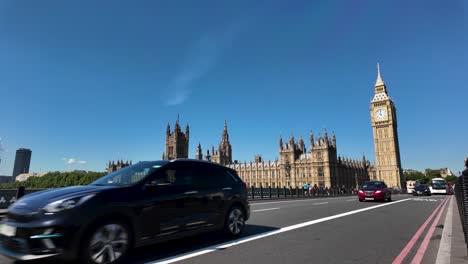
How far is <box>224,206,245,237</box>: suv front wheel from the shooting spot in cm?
630

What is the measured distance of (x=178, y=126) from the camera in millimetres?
91625

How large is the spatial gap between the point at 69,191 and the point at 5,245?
0.99 m

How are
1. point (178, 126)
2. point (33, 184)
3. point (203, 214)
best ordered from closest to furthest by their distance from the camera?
point (203, 214) < point (178, 126) < point (33, 184)

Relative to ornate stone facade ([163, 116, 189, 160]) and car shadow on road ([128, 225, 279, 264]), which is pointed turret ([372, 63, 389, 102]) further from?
car shadow on road ([128, 225, 279, 264])

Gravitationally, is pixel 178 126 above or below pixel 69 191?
above

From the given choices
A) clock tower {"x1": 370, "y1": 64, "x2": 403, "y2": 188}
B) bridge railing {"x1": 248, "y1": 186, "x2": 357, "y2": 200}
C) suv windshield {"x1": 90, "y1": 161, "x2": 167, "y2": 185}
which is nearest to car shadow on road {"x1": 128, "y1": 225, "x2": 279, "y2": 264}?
suv windshield {"x1": 90, "y1": 161, "x2": 167, "y2": 185}

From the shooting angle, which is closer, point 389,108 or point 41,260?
point 41,260

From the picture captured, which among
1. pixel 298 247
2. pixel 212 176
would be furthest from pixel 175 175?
pixel 298 247

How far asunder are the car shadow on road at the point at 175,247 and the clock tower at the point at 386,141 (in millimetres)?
104739

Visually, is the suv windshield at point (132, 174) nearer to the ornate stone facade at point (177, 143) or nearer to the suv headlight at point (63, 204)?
the suv headlight at point (63, 204)

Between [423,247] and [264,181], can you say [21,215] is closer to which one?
[423,247]

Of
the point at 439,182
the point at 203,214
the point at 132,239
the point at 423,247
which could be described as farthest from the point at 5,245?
the point at 439,182

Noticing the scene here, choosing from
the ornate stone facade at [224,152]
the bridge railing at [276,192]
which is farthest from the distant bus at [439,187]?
the ornate stone facade at [224,152]

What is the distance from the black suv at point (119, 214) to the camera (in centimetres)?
372
